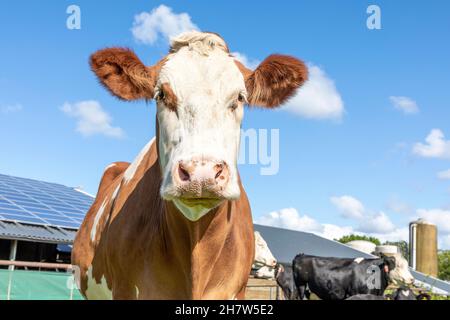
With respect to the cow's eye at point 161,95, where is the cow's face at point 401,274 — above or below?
below

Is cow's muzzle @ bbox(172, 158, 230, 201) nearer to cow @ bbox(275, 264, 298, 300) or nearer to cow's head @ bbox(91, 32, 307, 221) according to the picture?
cow's head @ bbox(91, 32, 307, 221)

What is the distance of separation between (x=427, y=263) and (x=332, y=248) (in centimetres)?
2259

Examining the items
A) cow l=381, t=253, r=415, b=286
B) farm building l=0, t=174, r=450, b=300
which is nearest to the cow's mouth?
farm building l=0, t=174, r=450, b=300

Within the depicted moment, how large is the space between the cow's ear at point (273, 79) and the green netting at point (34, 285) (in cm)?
761

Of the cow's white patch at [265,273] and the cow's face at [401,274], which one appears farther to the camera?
the cow's white patch at [265,273]

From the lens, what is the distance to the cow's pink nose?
246cm

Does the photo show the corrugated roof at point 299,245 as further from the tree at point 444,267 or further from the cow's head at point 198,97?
the cow's head at point 198,97

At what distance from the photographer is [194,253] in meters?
3.08

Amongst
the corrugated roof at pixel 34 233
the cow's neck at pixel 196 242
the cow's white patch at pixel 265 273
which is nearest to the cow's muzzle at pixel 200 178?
the cow's neck at pixel 196 242

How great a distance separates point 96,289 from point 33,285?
619 cm

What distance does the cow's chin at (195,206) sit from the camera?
2.59m

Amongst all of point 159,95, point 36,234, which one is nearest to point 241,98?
point 159,95

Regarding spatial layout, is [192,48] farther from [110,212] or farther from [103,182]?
[103,182]
